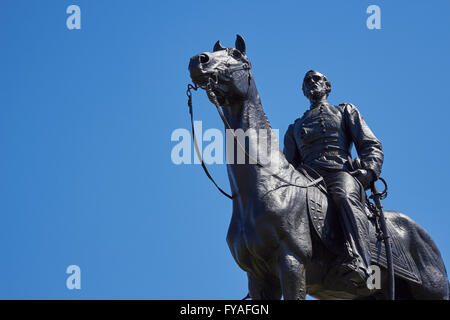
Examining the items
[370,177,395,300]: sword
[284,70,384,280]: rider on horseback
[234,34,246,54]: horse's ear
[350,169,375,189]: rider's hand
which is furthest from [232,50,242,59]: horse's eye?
[370,177,395,300]: sword

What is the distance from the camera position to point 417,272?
44.3 feet

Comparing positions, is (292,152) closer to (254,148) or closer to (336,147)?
(336,147)

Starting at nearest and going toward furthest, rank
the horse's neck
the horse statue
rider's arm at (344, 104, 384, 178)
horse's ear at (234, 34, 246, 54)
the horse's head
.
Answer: the horse statue
the horse's neck
the horse's head
horse's ear at (234, 34, 246, 54)
rider's arm at (344, 104, 384, 178)

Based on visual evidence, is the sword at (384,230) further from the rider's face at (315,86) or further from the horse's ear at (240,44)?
the horse's ear at (240,44)

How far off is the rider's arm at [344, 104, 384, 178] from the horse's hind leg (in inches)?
94.6

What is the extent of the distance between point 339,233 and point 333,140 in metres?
1.72

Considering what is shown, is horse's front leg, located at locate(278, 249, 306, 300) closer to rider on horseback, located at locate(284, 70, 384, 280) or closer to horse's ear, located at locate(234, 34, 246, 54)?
rider on horseback, located at locate(284, 70, 384, 280)

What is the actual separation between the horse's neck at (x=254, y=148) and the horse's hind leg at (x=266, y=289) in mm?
1201

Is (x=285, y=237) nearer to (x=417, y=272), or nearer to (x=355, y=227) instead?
(x=355, y=227)

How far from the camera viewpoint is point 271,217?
38.5 feet

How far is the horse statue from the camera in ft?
38.5

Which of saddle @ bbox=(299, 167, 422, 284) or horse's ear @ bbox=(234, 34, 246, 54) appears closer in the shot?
saddle @ bbox=(299, 167, 422, 284)

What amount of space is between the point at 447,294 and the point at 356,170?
234 centimetres
